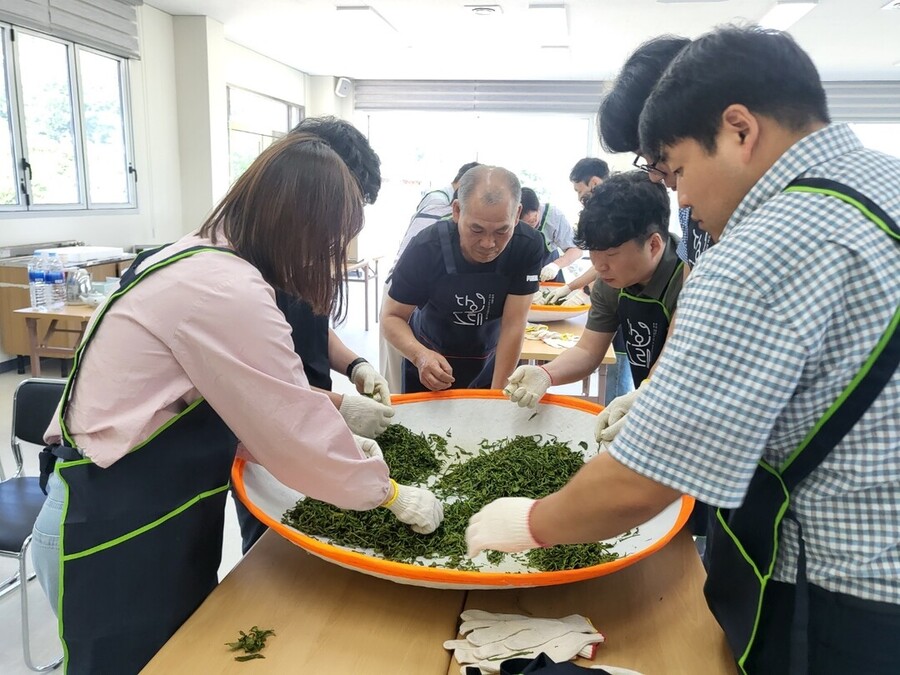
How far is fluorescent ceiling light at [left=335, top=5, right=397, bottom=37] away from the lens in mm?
6469

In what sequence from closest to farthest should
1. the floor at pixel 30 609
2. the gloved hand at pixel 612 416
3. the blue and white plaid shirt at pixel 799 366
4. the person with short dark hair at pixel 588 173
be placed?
the blue and white plaid shirt at pixel 799 366, the gloved hand at pixel 612 416, the floor at pixel 30 609, the person with short dark hair at pixel 588 173

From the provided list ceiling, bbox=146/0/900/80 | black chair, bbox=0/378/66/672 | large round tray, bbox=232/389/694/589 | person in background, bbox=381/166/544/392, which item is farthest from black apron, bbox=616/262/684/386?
ceiling, bbox=146/0/900/80

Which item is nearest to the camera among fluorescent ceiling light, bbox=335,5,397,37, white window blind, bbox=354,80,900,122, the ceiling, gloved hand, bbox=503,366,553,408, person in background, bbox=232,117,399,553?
person in background, bbox=232,117,399,553

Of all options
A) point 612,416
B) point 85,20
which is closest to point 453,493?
point 612,416

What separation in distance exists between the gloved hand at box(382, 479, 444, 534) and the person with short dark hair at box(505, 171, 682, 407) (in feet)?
1.90

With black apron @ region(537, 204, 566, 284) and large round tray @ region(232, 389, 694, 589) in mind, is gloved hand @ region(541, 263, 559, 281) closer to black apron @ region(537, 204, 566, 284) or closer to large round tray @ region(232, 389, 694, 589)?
black apron @ region(537, 204, 566, 284)

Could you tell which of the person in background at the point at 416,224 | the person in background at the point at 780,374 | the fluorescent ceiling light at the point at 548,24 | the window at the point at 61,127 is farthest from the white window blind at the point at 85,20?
the person in background at the point at 780,374

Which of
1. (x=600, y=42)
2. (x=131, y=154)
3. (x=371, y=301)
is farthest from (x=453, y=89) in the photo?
(x=131, y=154)

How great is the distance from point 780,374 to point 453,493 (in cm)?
98

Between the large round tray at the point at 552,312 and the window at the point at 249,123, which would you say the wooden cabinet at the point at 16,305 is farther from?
the window at the point at 249,123

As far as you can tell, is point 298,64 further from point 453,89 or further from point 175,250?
point 175,250

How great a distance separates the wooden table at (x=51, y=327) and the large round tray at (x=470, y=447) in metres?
3.07

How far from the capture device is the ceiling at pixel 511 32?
6.15 metres

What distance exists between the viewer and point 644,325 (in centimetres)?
207
